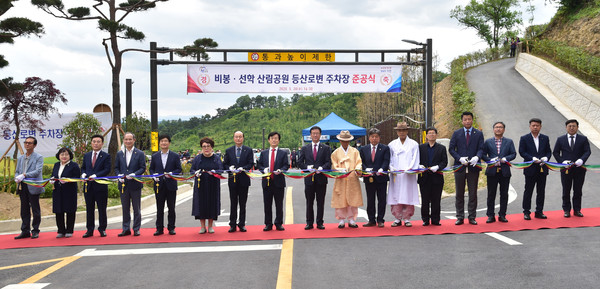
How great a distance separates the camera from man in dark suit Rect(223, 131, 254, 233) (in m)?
8.69

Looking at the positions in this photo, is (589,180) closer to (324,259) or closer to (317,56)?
(317,56)

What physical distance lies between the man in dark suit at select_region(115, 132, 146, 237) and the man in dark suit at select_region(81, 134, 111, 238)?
0.32 metres

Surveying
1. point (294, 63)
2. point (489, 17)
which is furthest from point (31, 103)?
point (489, 17)

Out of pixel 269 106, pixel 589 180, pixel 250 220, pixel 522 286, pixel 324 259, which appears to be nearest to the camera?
pixel 522 286

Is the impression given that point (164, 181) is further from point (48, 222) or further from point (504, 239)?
point (504, 239)

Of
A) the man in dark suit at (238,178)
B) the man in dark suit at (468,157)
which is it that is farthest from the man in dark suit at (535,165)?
the man in dark suit at (238,178)

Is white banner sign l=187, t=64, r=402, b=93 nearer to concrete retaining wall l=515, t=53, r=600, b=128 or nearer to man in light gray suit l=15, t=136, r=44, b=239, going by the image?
man in light gray suit l=15, t=136, r=44, b=239

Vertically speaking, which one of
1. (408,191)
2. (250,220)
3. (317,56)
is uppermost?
(317,56)

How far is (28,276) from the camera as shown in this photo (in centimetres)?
566

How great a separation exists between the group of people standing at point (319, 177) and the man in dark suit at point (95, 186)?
0.02 metres

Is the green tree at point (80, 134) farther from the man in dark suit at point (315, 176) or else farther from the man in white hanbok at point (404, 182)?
the man in white hanbok at point (404, 182)

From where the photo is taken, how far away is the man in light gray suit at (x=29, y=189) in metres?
8.90

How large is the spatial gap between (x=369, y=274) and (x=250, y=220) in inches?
225

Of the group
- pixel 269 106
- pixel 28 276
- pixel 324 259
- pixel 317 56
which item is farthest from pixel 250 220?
pixel 269 106
